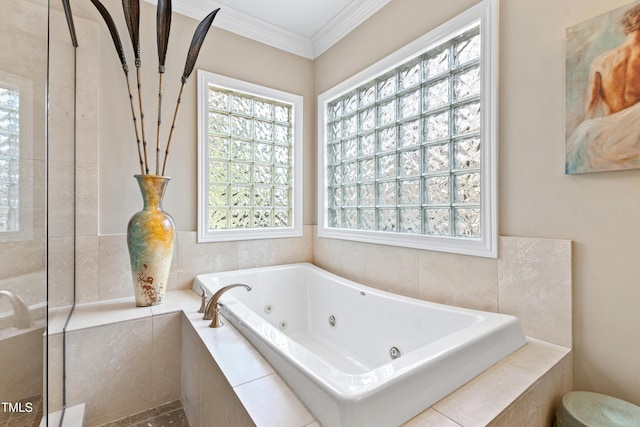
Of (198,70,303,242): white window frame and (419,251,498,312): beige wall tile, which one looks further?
(198,70,303,242): white window frame

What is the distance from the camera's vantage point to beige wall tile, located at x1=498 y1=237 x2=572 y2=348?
3.89ft

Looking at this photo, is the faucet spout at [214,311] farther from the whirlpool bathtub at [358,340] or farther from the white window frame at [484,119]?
the white window frame at [484,119]

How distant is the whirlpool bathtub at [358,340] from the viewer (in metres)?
0.80

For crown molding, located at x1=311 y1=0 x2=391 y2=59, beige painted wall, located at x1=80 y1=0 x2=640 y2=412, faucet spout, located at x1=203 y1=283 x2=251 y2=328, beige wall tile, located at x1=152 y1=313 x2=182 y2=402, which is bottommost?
beige wall tile, located at x1=152 y1=313 x2=182 y2=402

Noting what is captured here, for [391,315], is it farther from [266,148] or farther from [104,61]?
[104,61]

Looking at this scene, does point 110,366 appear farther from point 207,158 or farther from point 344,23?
point 344,23

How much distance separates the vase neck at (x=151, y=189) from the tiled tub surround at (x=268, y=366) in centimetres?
59

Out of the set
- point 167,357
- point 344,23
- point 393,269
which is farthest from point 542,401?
point 344,23

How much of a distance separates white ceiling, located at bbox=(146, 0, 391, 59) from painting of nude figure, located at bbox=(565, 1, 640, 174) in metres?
1.25

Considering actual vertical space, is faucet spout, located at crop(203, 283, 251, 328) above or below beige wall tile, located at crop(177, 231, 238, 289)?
below

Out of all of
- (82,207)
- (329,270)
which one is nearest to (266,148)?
(329,270)

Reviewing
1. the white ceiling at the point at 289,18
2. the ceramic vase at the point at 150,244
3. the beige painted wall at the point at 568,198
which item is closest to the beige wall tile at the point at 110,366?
the ceramic vase at the point at 150,244

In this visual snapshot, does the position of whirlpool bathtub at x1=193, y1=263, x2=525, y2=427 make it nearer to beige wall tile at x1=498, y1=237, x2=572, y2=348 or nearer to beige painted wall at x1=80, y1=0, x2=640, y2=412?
beige wall tile at x1=498, y1=237, x2=572, y2=348

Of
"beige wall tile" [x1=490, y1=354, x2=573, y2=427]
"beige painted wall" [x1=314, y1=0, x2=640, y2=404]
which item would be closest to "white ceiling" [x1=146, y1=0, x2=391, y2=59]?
"beige painted wall" [x1=314, y1=0, x2=640, y2=404]
